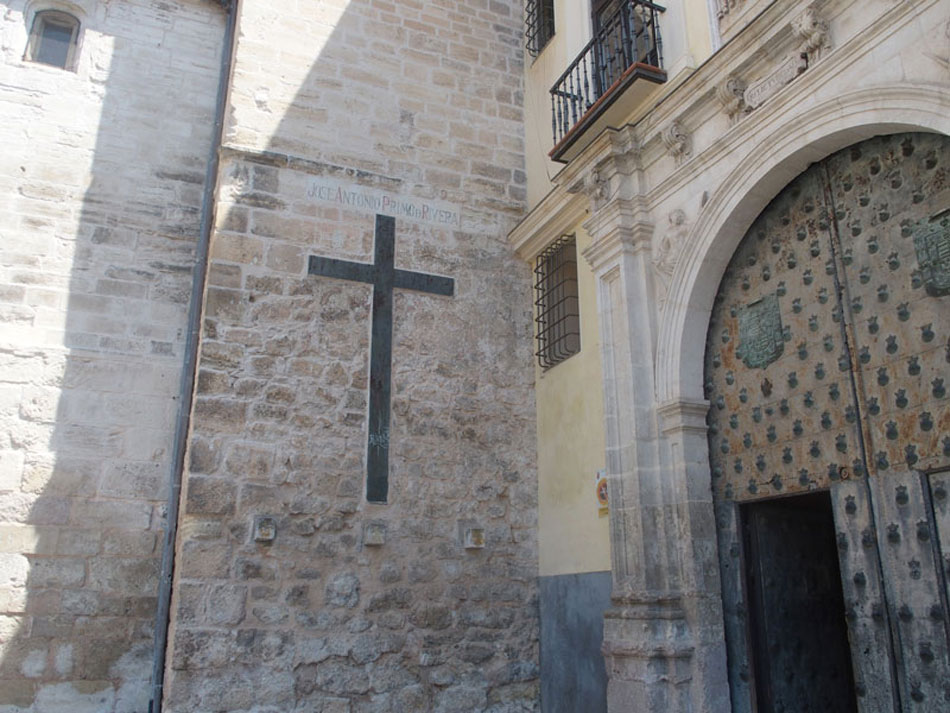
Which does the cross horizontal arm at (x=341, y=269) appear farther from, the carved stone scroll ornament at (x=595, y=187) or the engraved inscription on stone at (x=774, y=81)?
the engraved inscription on stone at (x=774, y=81)

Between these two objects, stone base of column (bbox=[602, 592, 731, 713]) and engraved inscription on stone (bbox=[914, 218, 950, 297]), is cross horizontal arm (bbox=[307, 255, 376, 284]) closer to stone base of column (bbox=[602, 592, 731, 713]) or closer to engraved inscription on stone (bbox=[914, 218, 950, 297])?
stone base of column (bbox=[602, 592, 731, 713])

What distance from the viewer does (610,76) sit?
5.55 metres

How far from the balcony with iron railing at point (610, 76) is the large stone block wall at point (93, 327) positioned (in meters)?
2.85

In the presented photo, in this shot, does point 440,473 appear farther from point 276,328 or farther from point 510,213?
point 510,213

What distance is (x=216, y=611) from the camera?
498cm

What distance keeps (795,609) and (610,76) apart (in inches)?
137

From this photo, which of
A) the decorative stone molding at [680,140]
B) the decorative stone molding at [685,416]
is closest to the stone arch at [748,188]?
the decorative stone molding at [685,416]

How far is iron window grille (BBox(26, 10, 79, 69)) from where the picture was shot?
6.48 meters

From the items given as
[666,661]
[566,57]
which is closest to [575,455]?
[666,661]

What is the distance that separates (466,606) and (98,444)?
8.92 feet

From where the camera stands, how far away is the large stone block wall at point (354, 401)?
5.15 metres

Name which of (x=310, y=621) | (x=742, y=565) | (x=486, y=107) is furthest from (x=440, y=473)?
(x=486, y=107)

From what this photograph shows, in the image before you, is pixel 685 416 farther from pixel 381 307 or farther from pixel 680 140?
pixel 381 307

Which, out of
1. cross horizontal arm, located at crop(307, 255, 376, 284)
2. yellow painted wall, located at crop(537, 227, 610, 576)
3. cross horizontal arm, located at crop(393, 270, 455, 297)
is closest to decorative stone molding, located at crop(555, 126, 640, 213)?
yellow painted wall, located at crop(537, 227, 610, 576)
